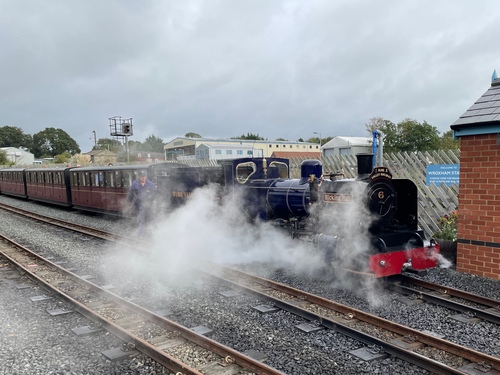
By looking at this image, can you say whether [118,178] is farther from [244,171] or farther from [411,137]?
[411,137]

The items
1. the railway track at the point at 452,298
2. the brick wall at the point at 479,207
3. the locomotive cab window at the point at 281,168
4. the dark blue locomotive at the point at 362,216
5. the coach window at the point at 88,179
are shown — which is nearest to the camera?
the railway track at the point at 452,298

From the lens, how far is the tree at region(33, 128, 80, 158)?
110938 millimetres

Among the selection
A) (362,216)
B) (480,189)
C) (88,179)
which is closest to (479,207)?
(480,189)

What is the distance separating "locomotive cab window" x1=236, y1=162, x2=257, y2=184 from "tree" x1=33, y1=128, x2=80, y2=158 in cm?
11365

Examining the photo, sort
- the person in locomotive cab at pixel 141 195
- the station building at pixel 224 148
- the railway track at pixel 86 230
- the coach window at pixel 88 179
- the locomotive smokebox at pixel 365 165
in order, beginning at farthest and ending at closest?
the station building at pixel 224 148 → the coach window at pixel 88 179 → the railway track at pixel 86 230 → the person in locomotive cab at pixel 141 195 → the locomotive smokebox at pixel 365 165

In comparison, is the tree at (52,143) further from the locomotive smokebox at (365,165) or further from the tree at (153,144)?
the locomotive smokebox at (365,165)

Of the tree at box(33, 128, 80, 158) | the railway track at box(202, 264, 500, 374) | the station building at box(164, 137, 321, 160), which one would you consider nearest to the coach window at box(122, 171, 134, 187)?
the railway track at box(202, 264, 500, 374)

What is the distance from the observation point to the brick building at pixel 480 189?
246 inches

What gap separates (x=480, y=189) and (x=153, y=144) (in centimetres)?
9480

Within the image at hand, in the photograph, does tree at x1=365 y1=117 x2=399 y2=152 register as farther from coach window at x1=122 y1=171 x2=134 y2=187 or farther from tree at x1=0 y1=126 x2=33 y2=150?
tree at x1=0 y1=126 x2=33 y2=150

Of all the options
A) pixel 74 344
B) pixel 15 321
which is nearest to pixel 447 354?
pixel 74 344

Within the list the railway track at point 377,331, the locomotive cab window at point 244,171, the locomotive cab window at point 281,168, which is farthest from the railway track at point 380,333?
the locomotive cab window at point 281,168

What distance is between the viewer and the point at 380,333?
14.5 ft

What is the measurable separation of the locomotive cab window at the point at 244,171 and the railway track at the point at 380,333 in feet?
9.28
